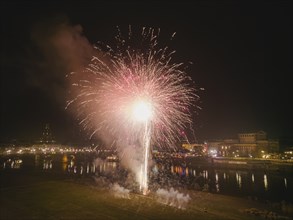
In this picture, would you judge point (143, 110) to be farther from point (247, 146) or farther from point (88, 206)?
point (247, 146)

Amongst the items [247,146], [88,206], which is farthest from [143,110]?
[247,146]

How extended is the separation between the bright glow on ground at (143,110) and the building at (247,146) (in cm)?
10095

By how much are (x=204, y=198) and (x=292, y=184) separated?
29440 millimetres

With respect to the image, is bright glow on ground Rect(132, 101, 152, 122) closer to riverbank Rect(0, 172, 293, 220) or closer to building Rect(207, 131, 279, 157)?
riverbank Rect(0, 172, 293, 220)

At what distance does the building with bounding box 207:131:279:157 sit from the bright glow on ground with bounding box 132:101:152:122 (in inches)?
3975

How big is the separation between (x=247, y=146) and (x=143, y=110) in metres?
116

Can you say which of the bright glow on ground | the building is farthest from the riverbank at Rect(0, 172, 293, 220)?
the building

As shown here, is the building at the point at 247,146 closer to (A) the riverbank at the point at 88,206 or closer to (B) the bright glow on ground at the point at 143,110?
(B) the bright glow on ground at the point at 143,110

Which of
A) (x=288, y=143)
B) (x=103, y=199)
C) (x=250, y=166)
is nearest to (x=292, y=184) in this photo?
(x=250, y=166)

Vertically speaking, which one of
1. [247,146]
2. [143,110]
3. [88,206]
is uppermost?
[143,110]

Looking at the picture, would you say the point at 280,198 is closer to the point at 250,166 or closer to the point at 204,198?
the point at 204,198

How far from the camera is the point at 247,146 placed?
12912cm

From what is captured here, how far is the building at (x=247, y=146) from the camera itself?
403 ft

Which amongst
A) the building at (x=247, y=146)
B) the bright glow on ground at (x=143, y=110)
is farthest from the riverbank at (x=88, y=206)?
the building at (x=247, y=146)
